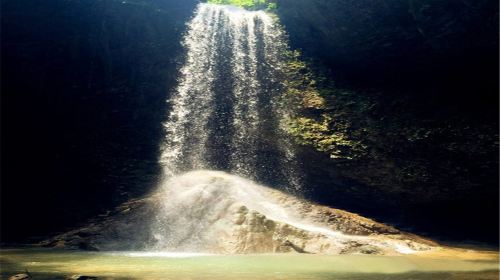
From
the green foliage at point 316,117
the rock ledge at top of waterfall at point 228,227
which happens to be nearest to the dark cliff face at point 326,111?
the green foliage at point 316,117

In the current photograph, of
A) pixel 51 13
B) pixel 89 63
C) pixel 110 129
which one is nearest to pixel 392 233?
pixel 110 129

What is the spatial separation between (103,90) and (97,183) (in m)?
5.39

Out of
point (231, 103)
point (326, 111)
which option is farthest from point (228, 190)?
point (231, 103)

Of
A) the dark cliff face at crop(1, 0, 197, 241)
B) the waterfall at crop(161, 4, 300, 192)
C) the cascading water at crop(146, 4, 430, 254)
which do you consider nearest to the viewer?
the cascading water at crop(146, 4, 430, 254)

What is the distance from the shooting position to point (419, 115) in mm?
18078

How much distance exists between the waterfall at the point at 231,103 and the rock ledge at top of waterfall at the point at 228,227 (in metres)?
2.53

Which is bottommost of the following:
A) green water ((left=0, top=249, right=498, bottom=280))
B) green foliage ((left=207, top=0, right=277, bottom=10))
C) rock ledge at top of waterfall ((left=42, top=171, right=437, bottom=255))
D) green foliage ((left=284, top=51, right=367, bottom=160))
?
rock ledge at top of waterfall ((left=42, top=171, right=437, bottom=255))

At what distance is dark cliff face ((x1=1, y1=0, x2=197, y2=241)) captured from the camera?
1745 centimetres

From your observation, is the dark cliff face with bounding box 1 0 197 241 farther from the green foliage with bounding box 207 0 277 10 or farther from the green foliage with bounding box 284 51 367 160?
the green foliage with bounding box 284 51 367 160

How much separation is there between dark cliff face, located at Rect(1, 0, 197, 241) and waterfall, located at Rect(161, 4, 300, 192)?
837 millimetres

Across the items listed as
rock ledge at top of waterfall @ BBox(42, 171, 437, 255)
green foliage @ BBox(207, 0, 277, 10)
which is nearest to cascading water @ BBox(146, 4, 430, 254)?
rock ledge at top of waterfall @ BBox(42, 171, 437, 255)

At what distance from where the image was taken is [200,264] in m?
8.48

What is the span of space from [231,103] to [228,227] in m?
9.17

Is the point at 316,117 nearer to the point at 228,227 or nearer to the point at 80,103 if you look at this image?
the point at 228,227
